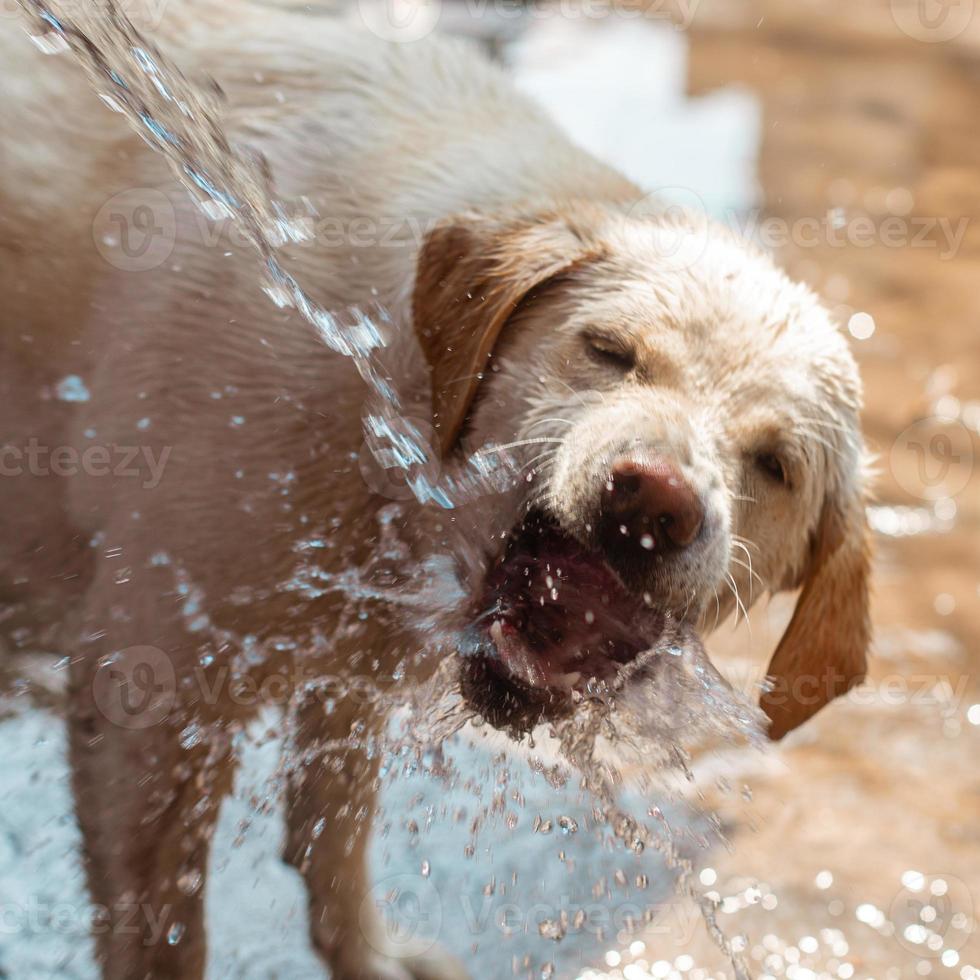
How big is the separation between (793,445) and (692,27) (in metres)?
6.95

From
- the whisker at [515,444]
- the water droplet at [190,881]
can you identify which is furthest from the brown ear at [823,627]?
the water droplet at [190,881]

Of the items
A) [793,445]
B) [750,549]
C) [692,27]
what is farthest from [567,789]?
[692,27]

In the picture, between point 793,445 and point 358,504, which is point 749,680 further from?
point 358,504

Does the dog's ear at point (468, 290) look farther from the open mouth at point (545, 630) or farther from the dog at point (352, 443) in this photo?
the open mouth at point (545, 630)

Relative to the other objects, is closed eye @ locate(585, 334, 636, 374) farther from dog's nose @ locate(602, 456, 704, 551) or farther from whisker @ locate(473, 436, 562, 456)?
dog's nose @ locate(602, 456, 704, 551)

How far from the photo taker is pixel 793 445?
8.45 feet

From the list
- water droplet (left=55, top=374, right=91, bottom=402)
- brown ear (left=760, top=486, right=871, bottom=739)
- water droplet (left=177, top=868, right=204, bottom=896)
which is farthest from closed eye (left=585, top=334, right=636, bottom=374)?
water droplet (left=177, top=868, right=204, bottom=896)

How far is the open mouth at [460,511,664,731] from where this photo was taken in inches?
97.5

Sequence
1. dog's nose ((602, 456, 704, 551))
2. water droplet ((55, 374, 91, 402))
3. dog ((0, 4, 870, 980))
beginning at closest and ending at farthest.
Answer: dog's nose ((602, 456, 704, 551)) → dog ((0, 4, 870, 980)) → water droplet ((55, 374, 91, 402))

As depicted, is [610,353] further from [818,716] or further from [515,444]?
[818,716]

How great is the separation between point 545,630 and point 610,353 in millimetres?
579

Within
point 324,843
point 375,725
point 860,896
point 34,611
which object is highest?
point 34,611

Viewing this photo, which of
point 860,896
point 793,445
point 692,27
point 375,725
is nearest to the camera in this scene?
point 793,445

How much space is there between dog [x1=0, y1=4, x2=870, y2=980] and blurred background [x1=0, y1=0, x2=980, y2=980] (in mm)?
189
